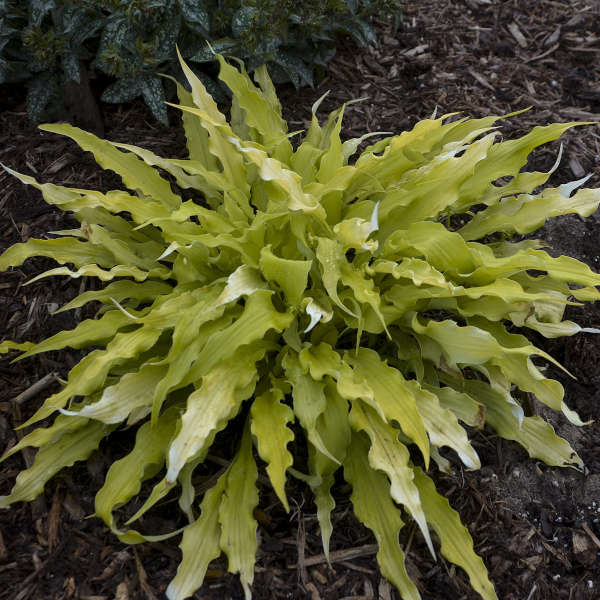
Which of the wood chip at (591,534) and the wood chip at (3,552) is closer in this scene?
the wood chip at (3,552)

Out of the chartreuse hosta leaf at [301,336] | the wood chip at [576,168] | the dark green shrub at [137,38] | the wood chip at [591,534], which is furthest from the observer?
the wood chip at [576,168]

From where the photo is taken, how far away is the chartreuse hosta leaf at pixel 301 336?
203cm

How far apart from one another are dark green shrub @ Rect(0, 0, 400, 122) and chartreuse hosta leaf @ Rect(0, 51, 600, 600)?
0.49 meters

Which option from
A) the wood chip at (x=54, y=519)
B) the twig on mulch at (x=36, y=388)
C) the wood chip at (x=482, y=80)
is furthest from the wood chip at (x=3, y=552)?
the wood chip at (x=482, y=80)

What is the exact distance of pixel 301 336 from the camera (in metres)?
2.33

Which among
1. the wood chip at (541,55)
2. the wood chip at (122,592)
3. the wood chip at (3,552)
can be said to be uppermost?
the wood chip at (3,552)

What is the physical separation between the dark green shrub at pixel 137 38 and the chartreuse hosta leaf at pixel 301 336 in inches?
19.1

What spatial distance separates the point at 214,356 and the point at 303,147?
996mm

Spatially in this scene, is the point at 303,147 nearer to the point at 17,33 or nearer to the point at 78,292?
the point at 78,292

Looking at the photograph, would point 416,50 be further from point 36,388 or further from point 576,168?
point 36,388

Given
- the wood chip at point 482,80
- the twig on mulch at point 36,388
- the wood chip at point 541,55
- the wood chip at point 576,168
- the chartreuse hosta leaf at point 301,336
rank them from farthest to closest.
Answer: the wood chip at point 541,55 < the wood chip at point 482,80 < the wood chip at point 576,168 < the twig on mulch at point 36,388 < the chartreuse hosta leaf at point 301,336

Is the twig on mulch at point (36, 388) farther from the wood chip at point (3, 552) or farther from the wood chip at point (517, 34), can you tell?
the wood chip at point (517, 34)

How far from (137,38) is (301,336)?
1.64 meters

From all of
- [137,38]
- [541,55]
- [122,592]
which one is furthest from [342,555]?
[541,55]
